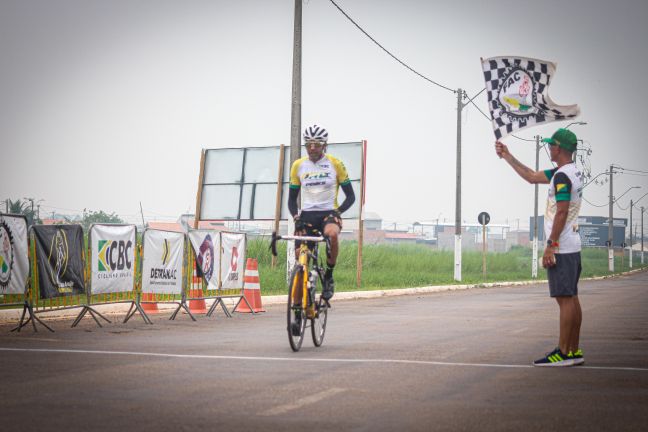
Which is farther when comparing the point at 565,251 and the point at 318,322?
the point at 318,322

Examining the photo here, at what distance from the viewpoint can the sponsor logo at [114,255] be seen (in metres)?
14.0

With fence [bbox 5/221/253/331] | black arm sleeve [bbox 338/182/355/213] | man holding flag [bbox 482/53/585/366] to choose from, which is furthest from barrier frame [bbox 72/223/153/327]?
man holding flag [bbox 482/53/585/366]

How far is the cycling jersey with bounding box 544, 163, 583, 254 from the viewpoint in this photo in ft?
29.0

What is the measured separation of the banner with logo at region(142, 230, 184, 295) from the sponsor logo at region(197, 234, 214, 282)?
0.48 meters

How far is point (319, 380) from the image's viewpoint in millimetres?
7695

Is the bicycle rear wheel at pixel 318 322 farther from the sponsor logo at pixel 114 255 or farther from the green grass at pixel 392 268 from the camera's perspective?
the green grass at pixel 392 268

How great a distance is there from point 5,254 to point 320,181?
4720mm

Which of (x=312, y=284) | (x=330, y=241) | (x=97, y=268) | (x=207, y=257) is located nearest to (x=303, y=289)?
(x=312, y=284)

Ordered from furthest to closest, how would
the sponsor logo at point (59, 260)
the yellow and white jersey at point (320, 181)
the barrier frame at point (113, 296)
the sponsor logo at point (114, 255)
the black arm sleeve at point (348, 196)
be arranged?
1. the sponsor logo at point (114, 255)
2. the barrier frame at point (113, 296)
3. the sponsor logo at point (59, 260)
4. the black arm sleeve at point (348, 196)
5. the yellow and white jersey at point (320, 181)

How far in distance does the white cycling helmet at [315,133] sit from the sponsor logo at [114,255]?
497 centimetres

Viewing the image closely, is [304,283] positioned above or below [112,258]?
below

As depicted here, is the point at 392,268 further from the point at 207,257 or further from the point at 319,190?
the point at 319,190

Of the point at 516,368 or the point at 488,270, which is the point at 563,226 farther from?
the point at 488,270

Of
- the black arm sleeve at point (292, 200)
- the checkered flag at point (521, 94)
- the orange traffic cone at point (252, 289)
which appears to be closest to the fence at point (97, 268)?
the orange traffic cone at point (252, 289)
